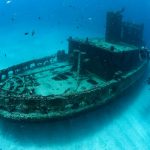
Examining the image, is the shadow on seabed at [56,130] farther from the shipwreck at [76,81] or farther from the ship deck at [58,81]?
the ship deck at [58,81]

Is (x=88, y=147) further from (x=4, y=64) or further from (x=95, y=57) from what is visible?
(x=4, y=64)

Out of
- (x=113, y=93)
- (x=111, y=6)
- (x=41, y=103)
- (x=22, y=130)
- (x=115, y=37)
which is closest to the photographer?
(x=41, y=103)

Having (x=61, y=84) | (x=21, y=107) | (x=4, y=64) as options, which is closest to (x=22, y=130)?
(x=21, y=107)

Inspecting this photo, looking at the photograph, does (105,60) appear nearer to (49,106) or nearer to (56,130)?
(56,130)

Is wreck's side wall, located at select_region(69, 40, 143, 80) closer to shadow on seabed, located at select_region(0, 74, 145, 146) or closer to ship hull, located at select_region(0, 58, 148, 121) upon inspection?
shadow on seabed, located at select_region(0, 74, 145, 146)

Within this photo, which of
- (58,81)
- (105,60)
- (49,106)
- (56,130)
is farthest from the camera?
(105,60)

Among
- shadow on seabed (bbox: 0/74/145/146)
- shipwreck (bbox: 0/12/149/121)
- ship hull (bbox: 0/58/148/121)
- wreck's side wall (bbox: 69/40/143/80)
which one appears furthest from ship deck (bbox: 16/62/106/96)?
shadow on seabed (bbox: 0/74/145/146)

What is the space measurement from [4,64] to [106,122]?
2071 centimetres

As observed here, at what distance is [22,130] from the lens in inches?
469

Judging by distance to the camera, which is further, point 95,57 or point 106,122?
point 95,57

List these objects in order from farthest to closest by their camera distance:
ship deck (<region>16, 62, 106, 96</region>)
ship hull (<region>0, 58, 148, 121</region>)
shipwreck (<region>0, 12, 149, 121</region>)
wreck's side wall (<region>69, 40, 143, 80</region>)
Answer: wreck's side wall (<region>69, 40, 143, 80</region>), ship deck (<region>16, 62, 106, 96</region>), shipwreck (<region>0, 12, 149, 121</region>), ship hull (<region>0, 58, 148, 121</region>)

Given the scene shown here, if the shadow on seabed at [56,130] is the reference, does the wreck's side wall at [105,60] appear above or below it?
above

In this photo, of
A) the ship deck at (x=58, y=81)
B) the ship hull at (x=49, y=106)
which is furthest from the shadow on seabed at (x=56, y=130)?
the ship deck at (x=58, y=81)

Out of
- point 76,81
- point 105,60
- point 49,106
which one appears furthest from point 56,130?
point 105,60
